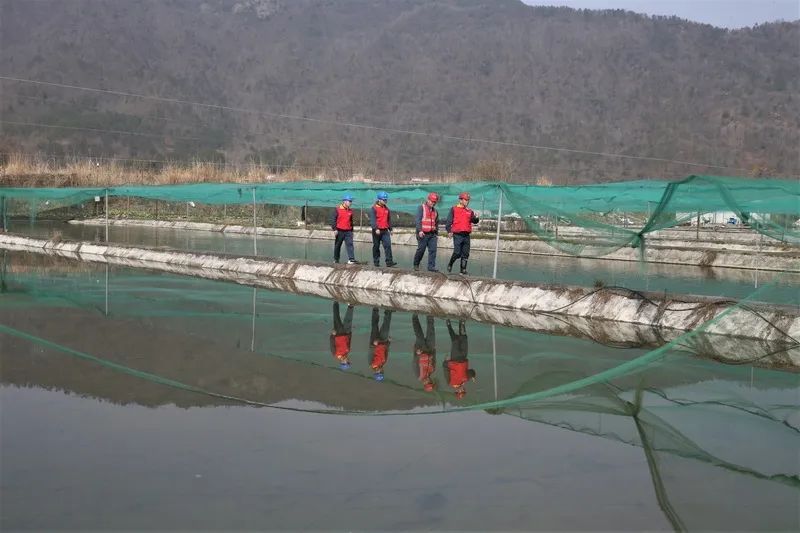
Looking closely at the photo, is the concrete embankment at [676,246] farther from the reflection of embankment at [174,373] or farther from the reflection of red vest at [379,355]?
the reflection of embankment at [174,373]

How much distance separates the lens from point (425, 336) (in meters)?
11.8

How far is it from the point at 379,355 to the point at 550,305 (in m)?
4.72

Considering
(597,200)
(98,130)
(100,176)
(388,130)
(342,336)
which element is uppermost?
(388,130)

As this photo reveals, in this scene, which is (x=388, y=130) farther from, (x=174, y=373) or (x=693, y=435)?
(x=693, y=435)

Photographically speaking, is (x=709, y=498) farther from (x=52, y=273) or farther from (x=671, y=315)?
(x=52, y=273)

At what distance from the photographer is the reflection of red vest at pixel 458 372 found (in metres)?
8.93

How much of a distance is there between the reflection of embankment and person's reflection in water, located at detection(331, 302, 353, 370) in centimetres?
52

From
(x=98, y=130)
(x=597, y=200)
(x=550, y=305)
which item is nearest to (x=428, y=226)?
(x=550, y=305)

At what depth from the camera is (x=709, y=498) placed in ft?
18.8

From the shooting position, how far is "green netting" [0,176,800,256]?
12.6 meters

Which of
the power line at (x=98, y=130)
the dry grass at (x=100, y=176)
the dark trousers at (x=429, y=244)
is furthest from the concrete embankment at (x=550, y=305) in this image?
the power line at (x=98, y=130)

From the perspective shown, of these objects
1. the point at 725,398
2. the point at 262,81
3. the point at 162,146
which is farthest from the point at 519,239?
the point at 262,81

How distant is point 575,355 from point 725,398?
2.32 m

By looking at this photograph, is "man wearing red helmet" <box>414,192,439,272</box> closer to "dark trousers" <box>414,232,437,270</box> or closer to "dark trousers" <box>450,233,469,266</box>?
"dark trousers" <box>414,232,437,270</box>
